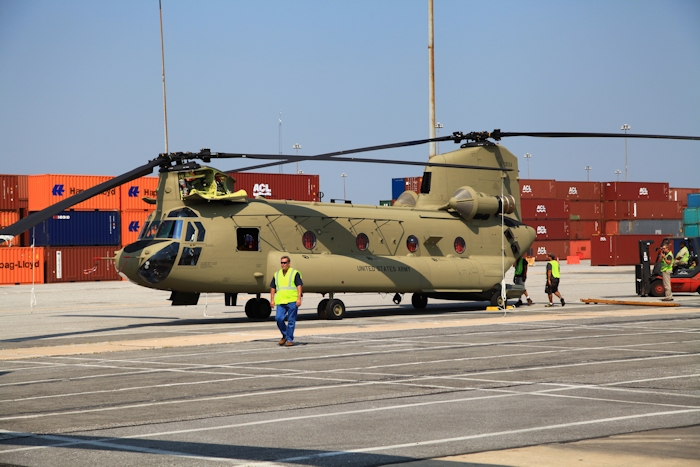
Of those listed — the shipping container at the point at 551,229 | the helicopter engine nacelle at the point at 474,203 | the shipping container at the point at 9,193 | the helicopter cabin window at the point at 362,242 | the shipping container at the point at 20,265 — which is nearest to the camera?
the helicopter cabin window at the point at 362,242

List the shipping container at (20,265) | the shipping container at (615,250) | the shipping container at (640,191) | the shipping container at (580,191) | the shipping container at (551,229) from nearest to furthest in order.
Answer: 1. the shipping container at (20,265)
2. the shipping container at (615,250)
3. the shipping container at (551,229)
4. the shipping container at (640,191)
5. the shipping container at (580,191)

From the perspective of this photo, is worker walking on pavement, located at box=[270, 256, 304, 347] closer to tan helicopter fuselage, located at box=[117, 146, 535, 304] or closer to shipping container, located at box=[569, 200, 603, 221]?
tan helicopter fuselage, located at box=[117, 146, 535, 304]

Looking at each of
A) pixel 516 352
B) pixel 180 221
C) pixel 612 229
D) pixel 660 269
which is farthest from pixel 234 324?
pixel 612 229

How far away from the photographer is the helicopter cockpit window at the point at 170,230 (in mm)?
24203

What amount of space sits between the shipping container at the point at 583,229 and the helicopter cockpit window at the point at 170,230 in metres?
74.1

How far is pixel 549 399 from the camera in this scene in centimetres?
1200

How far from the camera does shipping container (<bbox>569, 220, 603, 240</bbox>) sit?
93.5 m

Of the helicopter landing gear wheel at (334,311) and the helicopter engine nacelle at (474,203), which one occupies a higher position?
the helicopter engine nacelle at (474,203)

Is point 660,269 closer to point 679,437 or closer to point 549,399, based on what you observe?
point 549,399

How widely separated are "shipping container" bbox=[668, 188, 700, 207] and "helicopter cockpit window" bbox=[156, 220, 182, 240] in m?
85.7

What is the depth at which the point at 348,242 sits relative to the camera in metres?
27.0

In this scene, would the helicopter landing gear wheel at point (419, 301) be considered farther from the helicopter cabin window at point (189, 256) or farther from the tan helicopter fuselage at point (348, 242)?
the helicopter cabin window at point (189, 256)

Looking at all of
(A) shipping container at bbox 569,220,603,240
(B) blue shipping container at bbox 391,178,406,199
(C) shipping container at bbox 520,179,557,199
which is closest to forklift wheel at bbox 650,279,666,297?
(B) blue shipping container at bbox 391,178,406,199

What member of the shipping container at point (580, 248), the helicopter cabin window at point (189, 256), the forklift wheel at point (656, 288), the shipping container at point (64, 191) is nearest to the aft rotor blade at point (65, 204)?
the helicopter cabin window at point (189, 256)
